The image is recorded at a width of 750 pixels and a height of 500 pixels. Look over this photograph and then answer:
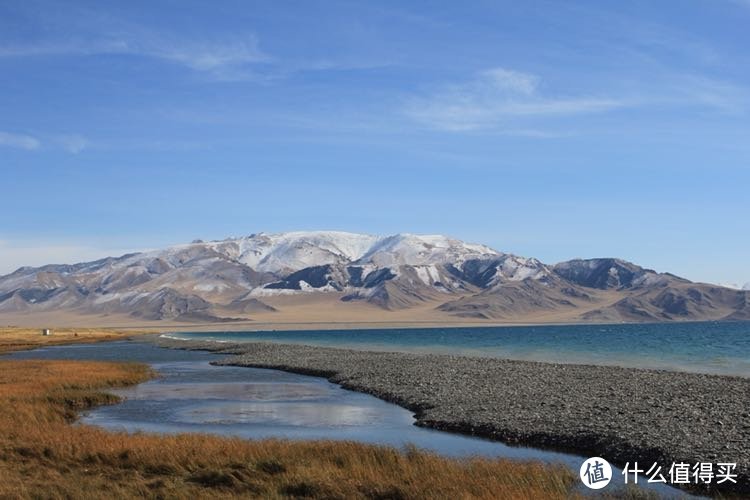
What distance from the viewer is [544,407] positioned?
3497 centimetres

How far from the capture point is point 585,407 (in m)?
34.5

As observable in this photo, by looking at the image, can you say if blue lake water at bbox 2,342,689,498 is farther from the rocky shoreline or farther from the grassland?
the grassland

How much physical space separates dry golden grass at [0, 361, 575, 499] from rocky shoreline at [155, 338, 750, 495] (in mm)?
5106

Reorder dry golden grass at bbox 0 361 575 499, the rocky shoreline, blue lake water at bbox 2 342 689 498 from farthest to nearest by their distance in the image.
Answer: blue lake water at bbox 2 342 689 498, the rocky shoreline, dry golden grass at bbox 0 361 575 499

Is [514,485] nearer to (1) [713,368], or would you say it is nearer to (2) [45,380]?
(2) [45,380]

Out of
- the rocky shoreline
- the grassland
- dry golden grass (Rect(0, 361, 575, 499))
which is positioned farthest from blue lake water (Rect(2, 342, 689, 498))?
dry golden grass (Rect(0, 361, 575, 499))

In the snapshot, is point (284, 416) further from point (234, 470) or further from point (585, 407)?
point (234, 470)

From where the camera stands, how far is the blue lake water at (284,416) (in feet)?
89.2

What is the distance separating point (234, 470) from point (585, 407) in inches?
753

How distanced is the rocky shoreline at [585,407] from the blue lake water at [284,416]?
4.38 ft

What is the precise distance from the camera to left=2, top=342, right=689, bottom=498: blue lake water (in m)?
27.2

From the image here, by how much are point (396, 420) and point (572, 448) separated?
33.5 ft

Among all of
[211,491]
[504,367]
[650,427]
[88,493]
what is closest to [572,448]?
[650,427]

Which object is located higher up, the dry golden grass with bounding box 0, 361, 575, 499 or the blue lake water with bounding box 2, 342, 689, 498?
the dry golden grass with bounding box 0, 361, 575, 499
